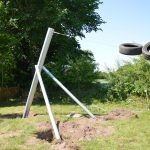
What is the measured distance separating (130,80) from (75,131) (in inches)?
423

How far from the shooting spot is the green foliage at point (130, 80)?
2179 centimetres

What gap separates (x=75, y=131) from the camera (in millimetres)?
13367

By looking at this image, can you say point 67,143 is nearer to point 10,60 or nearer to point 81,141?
point 81,141

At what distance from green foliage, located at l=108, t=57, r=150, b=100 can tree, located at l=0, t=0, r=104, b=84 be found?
234 inches

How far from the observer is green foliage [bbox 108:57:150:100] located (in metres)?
21.8

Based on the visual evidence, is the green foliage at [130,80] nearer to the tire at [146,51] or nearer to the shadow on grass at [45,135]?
the shadow on grass at [45,135]

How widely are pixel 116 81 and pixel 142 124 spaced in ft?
33.1

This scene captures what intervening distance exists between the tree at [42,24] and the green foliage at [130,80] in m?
5.94

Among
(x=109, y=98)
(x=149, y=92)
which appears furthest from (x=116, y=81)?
(x=149, y=92)

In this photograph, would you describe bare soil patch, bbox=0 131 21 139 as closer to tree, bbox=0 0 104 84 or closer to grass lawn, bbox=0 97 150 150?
grass lawn, bbox=0 97 150 150

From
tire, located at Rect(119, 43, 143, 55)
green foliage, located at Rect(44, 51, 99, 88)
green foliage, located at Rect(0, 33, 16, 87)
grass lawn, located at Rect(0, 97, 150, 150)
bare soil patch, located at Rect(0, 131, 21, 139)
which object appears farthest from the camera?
green foliage, located at Rect(44, 51, 99, 88)

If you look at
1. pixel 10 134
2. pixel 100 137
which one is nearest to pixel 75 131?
pixel 100 137

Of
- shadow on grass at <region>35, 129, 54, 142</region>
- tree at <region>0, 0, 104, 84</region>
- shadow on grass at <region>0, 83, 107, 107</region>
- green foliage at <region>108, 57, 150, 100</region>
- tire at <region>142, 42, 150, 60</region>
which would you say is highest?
tree at <region>0, 0, 104, 84</region>

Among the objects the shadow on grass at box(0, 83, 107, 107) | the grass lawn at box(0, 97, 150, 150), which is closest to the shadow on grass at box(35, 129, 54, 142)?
the grass lawn at box(0, 97, 150, 150)
